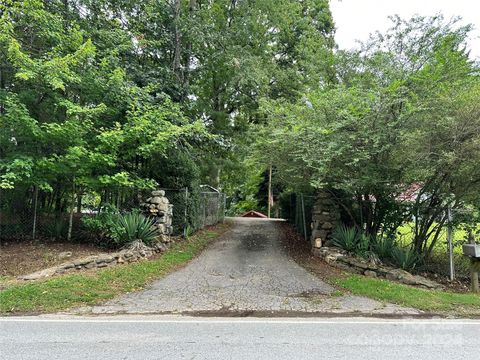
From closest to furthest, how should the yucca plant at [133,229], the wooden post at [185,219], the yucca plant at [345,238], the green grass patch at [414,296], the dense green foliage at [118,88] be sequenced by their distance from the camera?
the green grass patch at [414,296] < the dense green foliage at [118,88] < the yucca plant at [345,238] < the yucca plant at [133,229] < the wooden post at [185,219]

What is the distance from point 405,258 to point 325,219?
223 centimetres

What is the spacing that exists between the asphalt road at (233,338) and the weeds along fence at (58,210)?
4.81 m

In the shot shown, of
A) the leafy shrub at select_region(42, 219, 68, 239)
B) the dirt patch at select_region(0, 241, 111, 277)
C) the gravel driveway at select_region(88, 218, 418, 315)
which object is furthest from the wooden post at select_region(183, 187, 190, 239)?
the leafy shrub at select_region(42, 219, 68, 239)

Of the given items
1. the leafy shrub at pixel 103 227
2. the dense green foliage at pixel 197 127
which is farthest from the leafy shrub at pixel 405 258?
the leafy shrub at pixel 103 227

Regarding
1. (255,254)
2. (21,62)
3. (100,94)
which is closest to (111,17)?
(100,94)

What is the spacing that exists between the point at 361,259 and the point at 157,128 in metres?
5.98

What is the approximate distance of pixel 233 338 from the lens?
3949mm

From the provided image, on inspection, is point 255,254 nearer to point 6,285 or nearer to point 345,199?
point 345,199

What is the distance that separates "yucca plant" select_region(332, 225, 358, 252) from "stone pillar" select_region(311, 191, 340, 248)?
0.44 m

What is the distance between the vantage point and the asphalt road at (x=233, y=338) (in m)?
3.50

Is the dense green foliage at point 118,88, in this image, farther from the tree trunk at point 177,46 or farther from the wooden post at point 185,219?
the wooden post at point 185,219

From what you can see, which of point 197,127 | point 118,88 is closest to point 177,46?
point 118,88

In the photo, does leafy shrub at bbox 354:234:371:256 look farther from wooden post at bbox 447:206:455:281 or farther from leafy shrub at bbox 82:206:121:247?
leafy shrub at bbox 82:206:121:247

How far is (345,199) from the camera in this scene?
8.85 m
